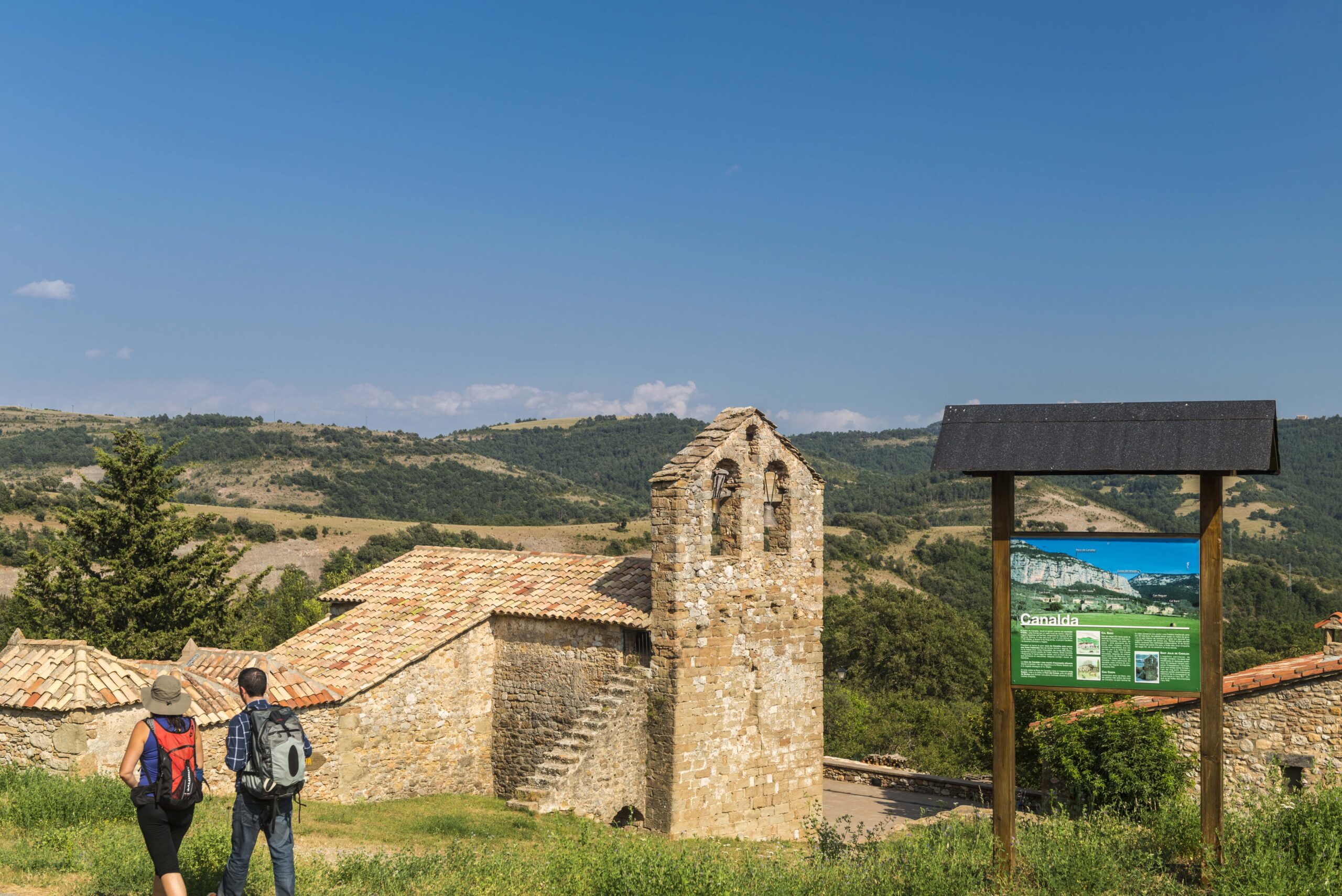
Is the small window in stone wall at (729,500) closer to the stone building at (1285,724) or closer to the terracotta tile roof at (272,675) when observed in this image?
the terracotta tile roof at (272,675)

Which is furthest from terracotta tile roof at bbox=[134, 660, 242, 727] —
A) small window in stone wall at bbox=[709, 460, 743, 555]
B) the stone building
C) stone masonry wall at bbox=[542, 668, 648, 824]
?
the stone building

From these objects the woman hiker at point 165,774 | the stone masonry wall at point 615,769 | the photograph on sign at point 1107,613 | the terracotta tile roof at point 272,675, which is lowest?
the stone masonry wall at point 615,769

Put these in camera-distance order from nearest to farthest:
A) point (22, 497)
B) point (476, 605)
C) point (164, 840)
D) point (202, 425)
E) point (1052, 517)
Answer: point (164, 840) < point (476, 605) < point (22, 497) < point (1052, 517) < point (202, 425)

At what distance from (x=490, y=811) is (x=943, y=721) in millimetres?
20882

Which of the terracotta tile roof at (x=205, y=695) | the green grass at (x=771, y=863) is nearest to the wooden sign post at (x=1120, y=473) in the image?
the green grass at (x=771, y=863)

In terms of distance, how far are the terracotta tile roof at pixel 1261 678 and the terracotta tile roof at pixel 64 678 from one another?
1465cm

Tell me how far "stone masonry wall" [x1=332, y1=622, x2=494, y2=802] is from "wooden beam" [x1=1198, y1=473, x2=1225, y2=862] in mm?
11398

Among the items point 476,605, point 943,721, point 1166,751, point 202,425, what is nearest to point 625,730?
point 476,605

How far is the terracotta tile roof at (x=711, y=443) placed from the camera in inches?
618

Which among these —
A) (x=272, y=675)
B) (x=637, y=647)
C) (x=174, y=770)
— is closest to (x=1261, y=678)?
(x=637, y=647)

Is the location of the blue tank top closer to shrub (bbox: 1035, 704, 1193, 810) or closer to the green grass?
the green grass

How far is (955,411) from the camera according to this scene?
10422mm

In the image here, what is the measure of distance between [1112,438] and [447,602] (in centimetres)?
1232

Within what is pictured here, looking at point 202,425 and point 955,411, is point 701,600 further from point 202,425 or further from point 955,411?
point 202,425
